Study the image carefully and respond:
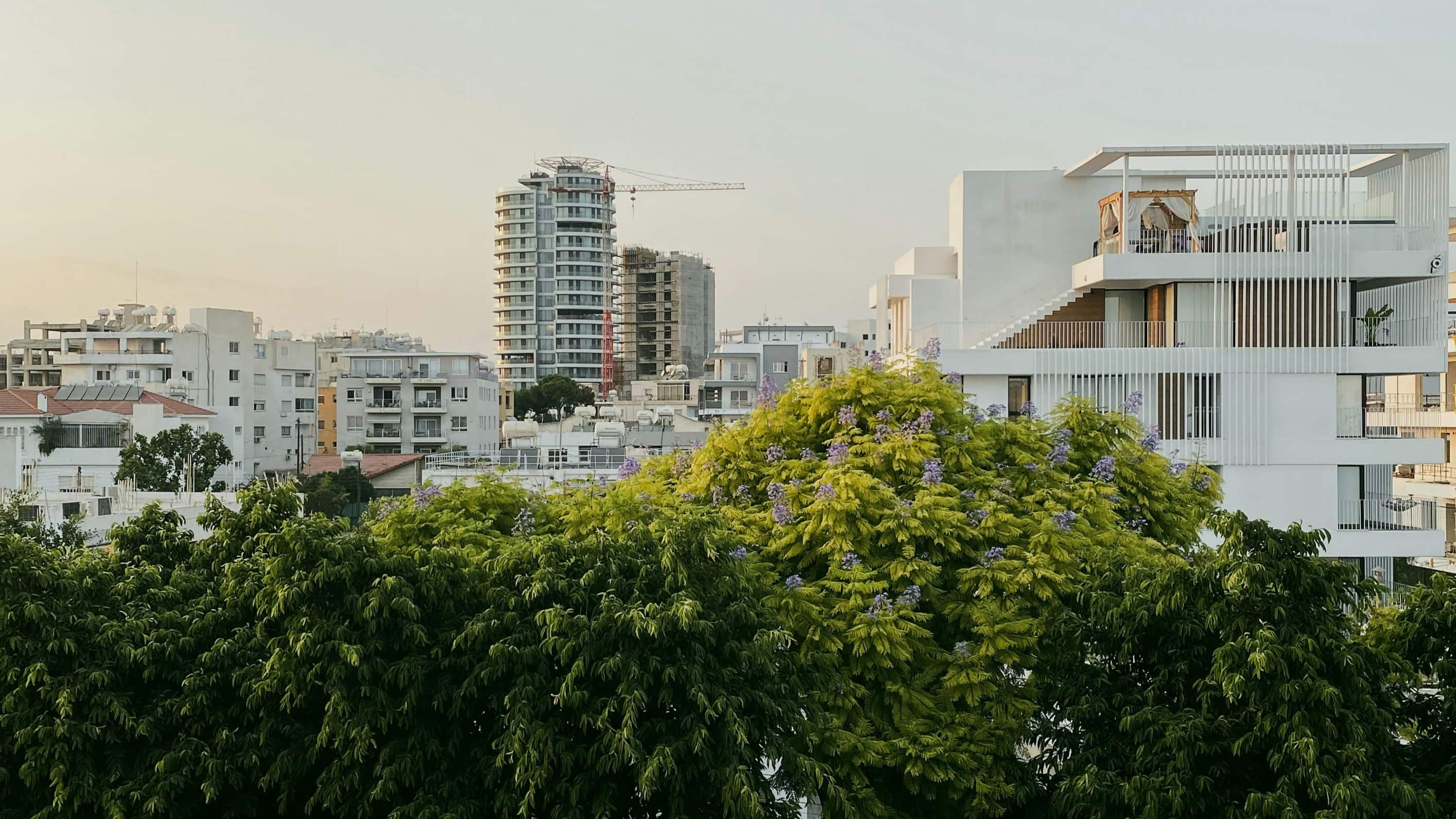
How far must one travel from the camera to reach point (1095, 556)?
52.6ft

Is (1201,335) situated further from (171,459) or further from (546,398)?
(546,398)

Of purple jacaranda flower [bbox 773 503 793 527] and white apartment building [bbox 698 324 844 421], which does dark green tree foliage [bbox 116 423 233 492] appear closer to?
white apartment building [bbox 698 324 844 421]

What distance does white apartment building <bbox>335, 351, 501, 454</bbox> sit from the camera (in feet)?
308

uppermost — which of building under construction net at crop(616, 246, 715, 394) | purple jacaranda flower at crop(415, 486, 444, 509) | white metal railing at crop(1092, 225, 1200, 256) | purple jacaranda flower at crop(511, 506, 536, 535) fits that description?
building under construction net at crop(616, 246, 715, 394)

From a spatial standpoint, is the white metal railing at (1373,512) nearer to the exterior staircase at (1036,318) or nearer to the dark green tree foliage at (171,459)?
the exterior staircase at (1036,318)

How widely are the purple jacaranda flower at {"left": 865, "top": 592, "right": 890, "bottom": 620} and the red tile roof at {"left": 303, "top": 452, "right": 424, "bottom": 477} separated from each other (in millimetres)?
56410

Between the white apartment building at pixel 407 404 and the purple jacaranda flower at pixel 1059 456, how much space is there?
252ft

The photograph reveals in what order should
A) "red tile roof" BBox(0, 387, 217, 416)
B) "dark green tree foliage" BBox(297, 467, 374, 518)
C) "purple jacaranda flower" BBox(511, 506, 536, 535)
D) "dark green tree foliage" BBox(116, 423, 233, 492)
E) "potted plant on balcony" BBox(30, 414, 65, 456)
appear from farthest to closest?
"red tile roof" BBox(0, 387, 217, 416) < "potted plant on balcony" BBox(30, 414, 65, 456) < "dark green tree foliage" BBox(116, 423, 233, 492) < "dark green tree foliage" BBox(297, 467, 374, 518) < "purple jacaranda flower" BBox(511, 506, 536, 535)

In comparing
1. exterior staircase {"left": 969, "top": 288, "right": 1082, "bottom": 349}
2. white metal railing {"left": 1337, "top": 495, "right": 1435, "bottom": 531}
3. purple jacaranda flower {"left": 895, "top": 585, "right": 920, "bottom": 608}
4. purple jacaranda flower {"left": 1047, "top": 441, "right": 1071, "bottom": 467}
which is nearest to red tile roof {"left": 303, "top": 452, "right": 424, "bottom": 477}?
exterior staircase {"left": 969, "top": 288, "right": 1082, "bottom": 349}

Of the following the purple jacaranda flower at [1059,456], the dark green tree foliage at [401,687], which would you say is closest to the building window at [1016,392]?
the purple jacaranda flower at [1059,456]

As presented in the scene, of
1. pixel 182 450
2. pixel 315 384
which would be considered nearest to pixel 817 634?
pixel 182 450

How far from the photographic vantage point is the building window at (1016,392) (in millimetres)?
32750

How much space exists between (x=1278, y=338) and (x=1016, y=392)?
631 cm

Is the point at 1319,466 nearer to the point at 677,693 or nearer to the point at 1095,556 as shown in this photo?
the point at 1095,556
